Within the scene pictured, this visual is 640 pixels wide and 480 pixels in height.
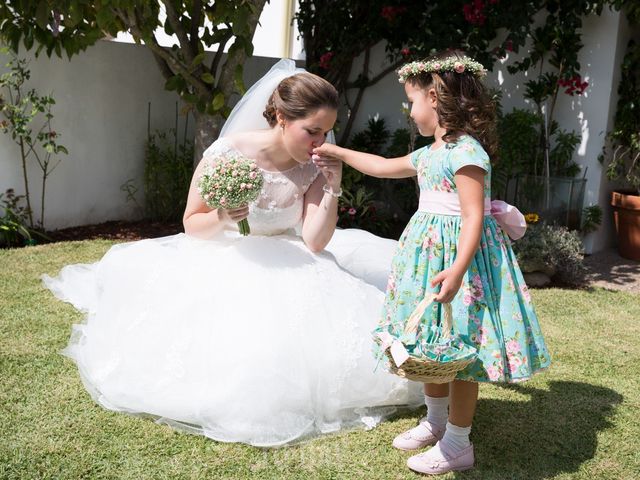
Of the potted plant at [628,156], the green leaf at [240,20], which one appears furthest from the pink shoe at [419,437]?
the potted plant at [628,156]

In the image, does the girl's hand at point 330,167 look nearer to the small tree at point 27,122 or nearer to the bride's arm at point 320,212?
the bride's arm at point 320,212

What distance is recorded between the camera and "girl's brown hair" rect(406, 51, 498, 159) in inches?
104

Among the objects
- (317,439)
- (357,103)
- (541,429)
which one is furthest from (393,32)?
(317,439)

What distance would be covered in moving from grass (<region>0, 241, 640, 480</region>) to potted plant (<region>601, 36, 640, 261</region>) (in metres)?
2.79

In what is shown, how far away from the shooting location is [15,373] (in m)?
3.48

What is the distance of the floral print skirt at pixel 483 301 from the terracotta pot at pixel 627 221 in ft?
14.6

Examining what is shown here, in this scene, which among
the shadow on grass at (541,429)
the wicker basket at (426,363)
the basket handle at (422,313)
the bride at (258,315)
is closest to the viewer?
the wicker basket at (426,363)

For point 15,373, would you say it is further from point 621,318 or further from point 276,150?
point 621,318

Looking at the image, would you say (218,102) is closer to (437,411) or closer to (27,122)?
(27,122)

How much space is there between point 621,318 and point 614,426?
1834 millimetres

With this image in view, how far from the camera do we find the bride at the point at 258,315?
9.73ft

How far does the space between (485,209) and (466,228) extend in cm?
25

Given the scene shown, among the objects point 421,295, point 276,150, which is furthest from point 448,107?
point 276,150

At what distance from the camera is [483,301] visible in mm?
2656
